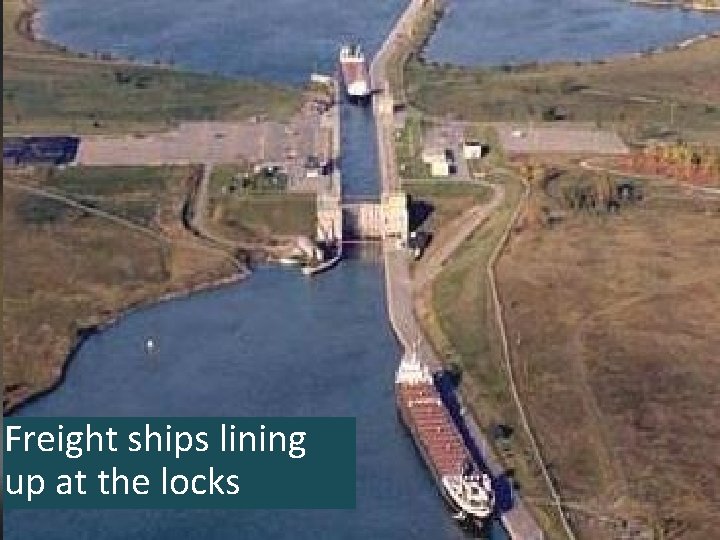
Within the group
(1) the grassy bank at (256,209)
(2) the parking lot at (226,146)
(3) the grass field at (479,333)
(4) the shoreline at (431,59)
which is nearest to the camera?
(3) the grass field at (479,333)

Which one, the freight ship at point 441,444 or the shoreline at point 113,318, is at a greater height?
the shoreline at point 113,318

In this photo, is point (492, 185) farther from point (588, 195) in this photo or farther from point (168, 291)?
point (168, 291)

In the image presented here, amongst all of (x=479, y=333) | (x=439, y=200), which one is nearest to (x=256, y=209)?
(x=439, y=200)

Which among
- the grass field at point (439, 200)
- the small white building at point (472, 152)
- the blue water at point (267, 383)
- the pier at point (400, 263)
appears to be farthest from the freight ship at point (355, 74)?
the blue water at point (267, 383)

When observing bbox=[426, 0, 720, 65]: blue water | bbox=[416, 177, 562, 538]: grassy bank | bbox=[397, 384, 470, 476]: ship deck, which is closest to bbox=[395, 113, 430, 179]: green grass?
bbox=[416, 177, 562, 538]: grassy bank

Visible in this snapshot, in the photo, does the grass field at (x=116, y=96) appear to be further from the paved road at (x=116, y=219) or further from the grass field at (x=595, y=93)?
the paved road at (x=116, y=219)

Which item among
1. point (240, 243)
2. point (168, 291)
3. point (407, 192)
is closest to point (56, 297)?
point (168, 291)

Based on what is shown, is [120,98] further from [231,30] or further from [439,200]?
[439,200]
